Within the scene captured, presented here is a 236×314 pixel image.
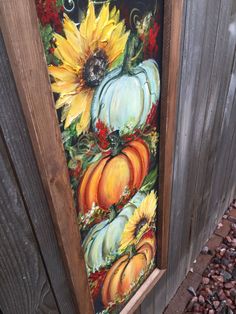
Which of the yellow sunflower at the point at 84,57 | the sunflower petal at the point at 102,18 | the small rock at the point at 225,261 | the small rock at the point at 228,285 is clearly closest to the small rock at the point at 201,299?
the small rock at the point at 228,285

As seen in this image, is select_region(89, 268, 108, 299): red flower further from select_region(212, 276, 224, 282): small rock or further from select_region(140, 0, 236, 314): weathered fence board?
select_region(212, 276, 224, 282): small rock

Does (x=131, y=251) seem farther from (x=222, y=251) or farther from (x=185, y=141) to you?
(x=222, y=251)

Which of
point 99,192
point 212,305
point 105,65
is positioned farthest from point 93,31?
point 212,305

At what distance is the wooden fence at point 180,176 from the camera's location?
0.69 m

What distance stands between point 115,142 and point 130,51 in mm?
296

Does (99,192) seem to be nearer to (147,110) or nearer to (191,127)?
(147,110)

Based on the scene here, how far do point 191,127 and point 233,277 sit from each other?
1612 millimetres

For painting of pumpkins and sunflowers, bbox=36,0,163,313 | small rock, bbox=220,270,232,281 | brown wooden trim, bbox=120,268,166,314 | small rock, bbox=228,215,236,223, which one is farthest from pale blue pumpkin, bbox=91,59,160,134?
small rock, bbox=228,215,236,223

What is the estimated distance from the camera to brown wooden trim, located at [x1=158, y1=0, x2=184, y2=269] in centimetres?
95

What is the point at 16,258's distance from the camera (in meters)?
0.77

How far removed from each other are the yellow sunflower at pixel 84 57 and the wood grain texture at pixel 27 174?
12cm

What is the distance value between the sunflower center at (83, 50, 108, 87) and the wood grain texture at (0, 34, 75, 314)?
9.0 inches

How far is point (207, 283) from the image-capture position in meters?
2.34

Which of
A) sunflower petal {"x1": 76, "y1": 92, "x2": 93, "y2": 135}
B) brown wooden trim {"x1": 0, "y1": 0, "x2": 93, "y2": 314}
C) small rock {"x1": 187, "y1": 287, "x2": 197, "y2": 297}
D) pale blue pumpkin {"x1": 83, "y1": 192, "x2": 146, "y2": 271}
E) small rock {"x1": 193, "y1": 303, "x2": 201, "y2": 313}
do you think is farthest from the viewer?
small rock {"x1": 187, "y1": 287, "x2": 197, "y2": 297}
